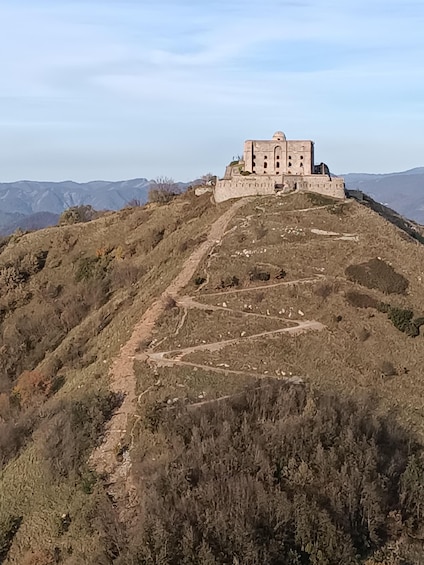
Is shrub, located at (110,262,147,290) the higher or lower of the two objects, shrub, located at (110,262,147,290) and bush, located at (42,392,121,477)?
the higher

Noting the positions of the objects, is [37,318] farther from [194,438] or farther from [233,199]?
[194,438]

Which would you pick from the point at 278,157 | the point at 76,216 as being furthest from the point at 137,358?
the point at 76,216

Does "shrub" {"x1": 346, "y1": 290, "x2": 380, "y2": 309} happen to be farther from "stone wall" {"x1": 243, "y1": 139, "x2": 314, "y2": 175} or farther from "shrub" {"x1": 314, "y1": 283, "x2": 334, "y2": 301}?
"stone wall" {"x1": 243, "y1": 139, "x2": 314, "y2": 175}

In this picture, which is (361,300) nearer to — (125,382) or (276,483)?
(125,382)

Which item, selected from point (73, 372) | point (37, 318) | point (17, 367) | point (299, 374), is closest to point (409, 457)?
point (299, 374)

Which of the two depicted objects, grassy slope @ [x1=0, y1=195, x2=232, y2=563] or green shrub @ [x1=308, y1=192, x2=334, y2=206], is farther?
green shrub @ [x1=308, y1=192, x2=334, y2=206]

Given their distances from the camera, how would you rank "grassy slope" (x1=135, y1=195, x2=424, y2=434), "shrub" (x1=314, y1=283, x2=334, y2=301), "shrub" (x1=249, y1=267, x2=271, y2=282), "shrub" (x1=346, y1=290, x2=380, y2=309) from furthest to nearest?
"shrub" (x1=249, y1=267, x2=271, y2=282) < "shrub" (x1=314, y1=283, x2=334, y2=301) < "shrub" (x1=346, y1=290, x2=380, y2=309) < "grassy slope" (x1=135, y1=195, x2=424, y2=434)

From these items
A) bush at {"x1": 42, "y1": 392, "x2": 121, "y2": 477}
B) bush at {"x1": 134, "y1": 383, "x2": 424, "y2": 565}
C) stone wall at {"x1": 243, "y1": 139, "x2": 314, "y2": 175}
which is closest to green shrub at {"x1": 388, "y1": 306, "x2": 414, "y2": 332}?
bush at {"x1": 134, "y1": 383, "x2": 424, "y2": 565}
